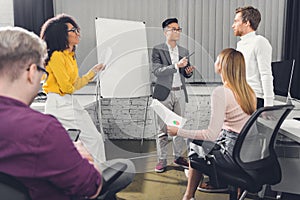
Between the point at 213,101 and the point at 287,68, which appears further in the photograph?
the point at 287,68

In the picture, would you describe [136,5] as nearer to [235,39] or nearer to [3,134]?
[235,39]

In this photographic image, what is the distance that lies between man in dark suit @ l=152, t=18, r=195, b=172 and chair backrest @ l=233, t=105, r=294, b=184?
0.62m

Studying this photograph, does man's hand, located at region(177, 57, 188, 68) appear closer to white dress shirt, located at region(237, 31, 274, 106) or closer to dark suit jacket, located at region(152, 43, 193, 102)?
dark suit jacket, located at region(152, 43, 193, 102)

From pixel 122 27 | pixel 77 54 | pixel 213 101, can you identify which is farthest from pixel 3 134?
pixel 77 54

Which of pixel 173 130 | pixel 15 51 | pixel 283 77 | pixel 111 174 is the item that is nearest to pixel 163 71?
pixel 173 130

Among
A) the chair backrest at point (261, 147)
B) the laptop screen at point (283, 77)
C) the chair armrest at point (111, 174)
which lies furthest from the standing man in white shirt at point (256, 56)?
the chair armrest at point (111, 174)

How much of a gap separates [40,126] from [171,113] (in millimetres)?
1461

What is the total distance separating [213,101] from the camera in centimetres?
212

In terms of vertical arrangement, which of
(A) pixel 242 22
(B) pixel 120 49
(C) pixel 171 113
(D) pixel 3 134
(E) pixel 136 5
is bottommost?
(C) pixel 171 113

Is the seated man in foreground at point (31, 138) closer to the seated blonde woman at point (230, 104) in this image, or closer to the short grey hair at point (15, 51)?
the short grey hair at point (15, 51)

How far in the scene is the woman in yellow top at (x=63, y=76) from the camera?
7.67 ft

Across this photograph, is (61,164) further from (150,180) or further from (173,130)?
(150,180)

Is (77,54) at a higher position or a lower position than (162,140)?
higher

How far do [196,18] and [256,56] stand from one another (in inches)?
71.0
